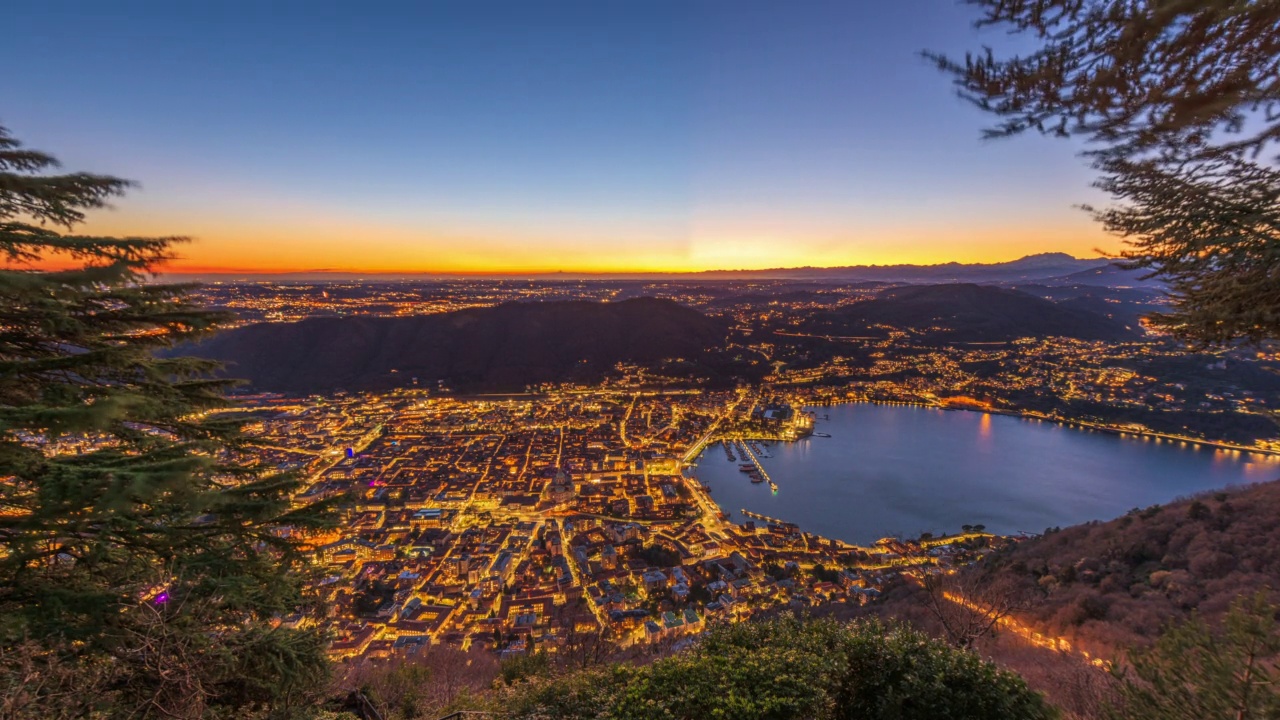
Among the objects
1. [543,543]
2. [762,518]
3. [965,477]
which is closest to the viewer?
[543,543]

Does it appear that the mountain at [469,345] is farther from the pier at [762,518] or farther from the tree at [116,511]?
the tree at [116,511]

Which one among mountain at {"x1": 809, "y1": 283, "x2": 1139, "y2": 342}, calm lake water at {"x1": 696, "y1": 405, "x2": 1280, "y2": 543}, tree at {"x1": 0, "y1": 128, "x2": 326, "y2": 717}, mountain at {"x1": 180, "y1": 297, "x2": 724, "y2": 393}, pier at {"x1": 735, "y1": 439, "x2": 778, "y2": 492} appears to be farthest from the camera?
mountain at {"x1": 809, "y1": 283, "x2": 1139, "y2": 342}

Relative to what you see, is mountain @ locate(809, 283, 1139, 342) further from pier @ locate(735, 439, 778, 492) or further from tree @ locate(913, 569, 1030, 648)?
tree @ locate(913, 569, 1030, 648)

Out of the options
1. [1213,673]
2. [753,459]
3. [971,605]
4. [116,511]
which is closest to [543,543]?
[971,605]

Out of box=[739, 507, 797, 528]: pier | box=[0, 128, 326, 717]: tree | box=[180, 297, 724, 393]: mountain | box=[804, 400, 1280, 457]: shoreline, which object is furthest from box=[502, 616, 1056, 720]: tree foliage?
box=[180, 297, 724, 393]: mountain

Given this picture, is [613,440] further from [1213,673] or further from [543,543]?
[1213,673]

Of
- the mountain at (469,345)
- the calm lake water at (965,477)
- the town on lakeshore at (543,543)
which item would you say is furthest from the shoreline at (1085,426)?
the mountain at (469,345)
